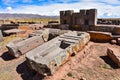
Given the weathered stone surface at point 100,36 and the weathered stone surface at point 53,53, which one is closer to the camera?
the weathered stone surface at point 53,53

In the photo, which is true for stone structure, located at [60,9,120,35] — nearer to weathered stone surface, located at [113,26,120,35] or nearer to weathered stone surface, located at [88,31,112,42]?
weathered stone surface, located at [113,26,120,35]

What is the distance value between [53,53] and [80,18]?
445 centimetres

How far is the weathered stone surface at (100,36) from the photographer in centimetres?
921

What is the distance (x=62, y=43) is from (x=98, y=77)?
292 centimetres

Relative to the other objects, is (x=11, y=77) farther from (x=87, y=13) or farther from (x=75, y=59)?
(x=87, y=13)

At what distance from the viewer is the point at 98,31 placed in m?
10.2

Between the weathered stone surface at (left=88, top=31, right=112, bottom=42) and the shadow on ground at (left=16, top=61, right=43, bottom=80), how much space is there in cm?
432

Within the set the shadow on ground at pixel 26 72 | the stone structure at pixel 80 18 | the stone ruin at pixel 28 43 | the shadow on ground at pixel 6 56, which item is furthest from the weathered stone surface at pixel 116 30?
the shadow on ground at pixel 6 56

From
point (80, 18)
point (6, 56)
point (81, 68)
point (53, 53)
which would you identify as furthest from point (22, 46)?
point (80, 18)

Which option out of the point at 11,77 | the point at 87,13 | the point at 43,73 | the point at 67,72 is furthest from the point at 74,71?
the point at 87,13

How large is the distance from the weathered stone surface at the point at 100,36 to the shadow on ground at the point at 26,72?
4321 mm

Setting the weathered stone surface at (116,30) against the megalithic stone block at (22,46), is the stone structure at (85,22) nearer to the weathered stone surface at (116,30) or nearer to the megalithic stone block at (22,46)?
the weathered stone surface at (116,30)

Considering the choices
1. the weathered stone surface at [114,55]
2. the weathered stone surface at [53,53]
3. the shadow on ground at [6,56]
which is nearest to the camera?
the weathered stone surface at [53,53]

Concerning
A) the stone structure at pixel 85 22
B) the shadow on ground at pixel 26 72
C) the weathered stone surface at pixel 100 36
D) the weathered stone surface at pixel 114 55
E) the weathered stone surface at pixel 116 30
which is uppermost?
the stone structure at pixel 85 22
